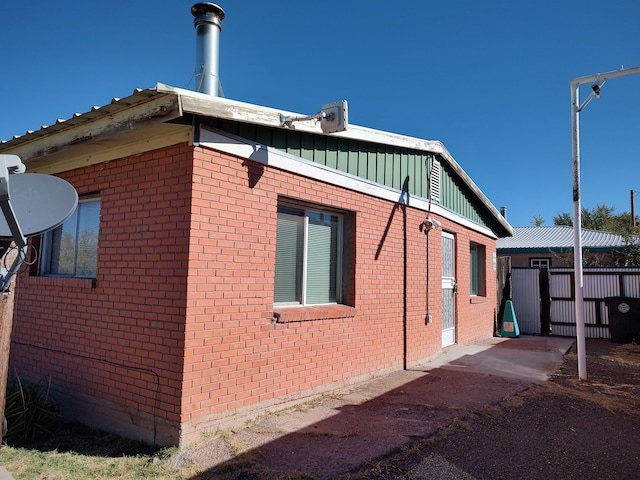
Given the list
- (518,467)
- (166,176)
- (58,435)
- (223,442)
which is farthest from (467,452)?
(58,435)

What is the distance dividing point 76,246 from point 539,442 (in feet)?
18.8

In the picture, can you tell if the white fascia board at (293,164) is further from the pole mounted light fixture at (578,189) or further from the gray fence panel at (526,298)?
the gray fence panel at (526,298)

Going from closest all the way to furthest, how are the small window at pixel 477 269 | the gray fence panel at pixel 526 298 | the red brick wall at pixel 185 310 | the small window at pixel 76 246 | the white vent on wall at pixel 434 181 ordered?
the red brick wall at pixel 185 310 → the small window at pixel 76 246 → the white vent on wall at pixel 434 181 → the small window at pixel 477 269 → the gray fence panel at pixel 526 298

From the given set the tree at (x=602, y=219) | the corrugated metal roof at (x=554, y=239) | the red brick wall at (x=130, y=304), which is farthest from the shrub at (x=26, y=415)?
the tree at (x=602, y=219)

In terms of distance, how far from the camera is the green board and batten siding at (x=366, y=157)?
524 centimetres

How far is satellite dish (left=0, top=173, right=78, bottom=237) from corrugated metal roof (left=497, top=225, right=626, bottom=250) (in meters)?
21.9

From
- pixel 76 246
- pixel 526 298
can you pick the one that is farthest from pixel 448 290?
pixel 76 246

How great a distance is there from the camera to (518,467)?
3887 mm

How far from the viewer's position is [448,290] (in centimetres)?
1005

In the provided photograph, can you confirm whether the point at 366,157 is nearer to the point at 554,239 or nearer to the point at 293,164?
the point at 293,164

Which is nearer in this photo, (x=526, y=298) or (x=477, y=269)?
(x=477, y=269)

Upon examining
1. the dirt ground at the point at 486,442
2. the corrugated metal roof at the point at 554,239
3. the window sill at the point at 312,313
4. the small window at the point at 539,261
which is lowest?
the dirt ground at the point at 486,442

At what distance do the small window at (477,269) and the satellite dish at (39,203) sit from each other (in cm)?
1084

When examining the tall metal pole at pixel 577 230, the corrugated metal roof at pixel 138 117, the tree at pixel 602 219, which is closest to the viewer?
the corrugated metal roof at pixel 138 117
